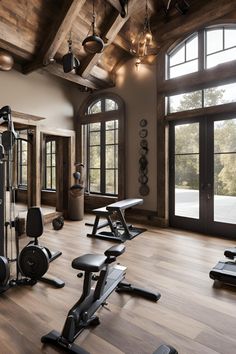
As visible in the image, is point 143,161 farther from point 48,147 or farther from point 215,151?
point 48,147

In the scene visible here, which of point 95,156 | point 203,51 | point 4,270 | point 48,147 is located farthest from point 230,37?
point 48,147

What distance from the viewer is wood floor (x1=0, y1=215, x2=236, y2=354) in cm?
179

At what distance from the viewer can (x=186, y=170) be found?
5062 millimetres

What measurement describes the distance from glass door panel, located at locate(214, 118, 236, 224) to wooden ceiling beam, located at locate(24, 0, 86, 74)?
3338mm

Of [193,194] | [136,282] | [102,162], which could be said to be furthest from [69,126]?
[136,282]

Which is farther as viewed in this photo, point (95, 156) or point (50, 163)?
point (50, 163)

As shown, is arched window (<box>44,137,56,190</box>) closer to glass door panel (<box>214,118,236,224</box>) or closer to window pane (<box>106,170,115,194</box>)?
window pane (<box>106,170,115,194</box>)

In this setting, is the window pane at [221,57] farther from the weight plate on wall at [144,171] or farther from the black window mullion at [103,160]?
the black window mullion at [103,160]

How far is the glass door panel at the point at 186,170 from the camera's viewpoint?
493cm

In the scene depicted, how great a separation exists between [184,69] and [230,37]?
3.23 feet

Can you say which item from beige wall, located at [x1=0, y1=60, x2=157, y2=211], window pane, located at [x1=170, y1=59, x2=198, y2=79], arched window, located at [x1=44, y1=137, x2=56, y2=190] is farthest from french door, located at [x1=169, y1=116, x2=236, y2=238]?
arched window, located at [x1=44, y1=137, x2=56, y2=190]

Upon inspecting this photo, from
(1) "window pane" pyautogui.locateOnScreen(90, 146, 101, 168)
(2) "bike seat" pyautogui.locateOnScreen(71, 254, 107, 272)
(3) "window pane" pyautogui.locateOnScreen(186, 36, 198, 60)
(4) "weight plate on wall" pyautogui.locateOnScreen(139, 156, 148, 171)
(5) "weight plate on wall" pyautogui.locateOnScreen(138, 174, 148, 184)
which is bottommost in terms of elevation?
(2) "bike seat" pyautogui.locateOnScreen(71, 254, 107, 272)

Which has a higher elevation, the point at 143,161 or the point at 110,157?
the point at 110,157

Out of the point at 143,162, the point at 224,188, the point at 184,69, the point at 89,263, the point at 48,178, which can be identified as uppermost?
the point at 184,69
